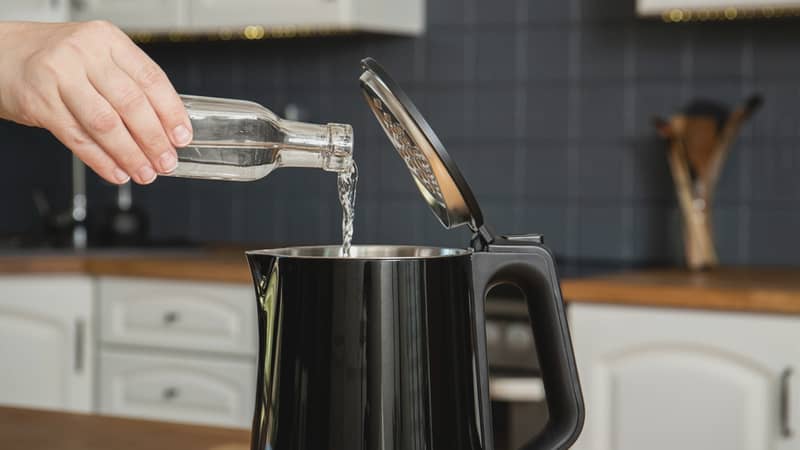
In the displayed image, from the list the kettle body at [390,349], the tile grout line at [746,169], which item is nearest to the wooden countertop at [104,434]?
the kettle body at [390,349]

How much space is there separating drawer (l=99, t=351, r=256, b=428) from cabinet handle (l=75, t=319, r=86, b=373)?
4cm

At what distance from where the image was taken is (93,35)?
23.7 inches

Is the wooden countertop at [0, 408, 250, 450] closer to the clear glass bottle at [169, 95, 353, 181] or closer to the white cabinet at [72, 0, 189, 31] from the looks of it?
the clear glass bottle at [169, 95, 353, 181]

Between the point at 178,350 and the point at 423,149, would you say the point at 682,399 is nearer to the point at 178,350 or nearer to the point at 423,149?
the point at 178,350

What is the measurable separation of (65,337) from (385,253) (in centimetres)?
187

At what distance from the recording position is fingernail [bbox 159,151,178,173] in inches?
24.6

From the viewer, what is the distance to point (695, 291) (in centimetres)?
179

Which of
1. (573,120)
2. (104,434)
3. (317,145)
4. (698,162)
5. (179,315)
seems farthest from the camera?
(573,120)

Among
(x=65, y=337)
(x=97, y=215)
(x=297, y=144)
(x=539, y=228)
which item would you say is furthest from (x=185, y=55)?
(x=297, y=144)

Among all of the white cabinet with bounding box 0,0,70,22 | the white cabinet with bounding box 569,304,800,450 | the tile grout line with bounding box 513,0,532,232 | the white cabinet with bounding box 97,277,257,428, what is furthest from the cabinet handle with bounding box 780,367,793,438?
the white cabinet with bounding box 0,0,70,22

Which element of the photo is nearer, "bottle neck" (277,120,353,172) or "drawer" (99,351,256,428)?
"bottle neck" (277,120,353,172)

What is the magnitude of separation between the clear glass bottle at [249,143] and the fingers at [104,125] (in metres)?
0.04

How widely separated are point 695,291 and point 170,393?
1.11 m

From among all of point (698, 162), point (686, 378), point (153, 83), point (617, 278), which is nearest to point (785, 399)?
point (686, 378)
